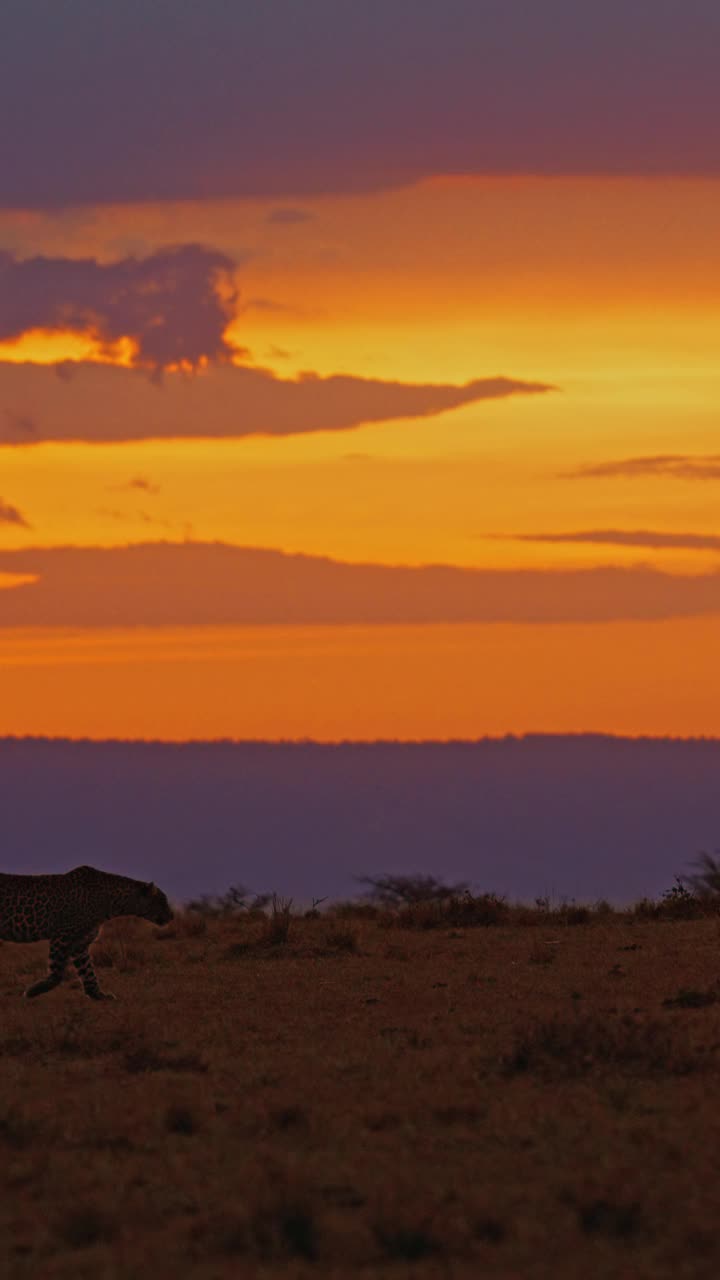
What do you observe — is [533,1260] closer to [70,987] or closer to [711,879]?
[70,987]

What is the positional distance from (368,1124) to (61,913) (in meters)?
9.96

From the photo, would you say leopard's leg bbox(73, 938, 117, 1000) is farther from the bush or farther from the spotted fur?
the bush

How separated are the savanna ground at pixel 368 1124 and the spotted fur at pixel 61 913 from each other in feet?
1.47

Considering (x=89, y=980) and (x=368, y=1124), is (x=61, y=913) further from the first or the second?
A: (x=368, y=1124)

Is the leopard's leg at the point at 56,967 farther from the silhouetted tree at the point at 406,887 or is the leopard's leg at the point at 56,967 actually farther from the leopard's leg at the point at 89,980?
the silhouetted tree at the point at 406,887

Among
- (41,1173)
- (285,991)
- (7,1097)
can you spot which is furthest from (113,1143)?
(285,991)

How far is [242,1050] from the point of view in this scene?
60.4 ft

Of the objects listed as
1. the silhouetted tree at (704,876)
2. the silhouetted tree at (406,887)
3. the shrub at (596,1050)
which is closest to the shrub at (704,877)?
the silhouetted tree at (704,876)

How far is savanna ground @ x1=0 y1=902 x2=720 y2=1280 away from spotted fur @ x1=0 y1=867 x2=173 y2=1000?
45 cm

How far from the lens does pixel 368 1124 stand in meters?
14.4

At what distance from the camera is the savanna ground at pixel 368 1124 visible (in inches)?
436

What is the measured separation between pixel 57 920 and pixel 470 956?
650 centimetres

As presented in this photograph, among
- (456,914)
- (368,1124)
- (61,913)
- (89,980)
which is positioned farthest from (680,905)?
(368,1124)

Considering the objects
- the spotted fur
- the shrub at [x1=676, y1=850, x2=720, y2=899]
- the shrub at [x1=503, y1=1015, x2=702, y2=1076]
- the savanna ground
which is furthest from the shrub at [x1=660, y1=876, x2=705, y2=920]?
the shrub at [x1=503, y1=1015, x2=702, y2=1076]
